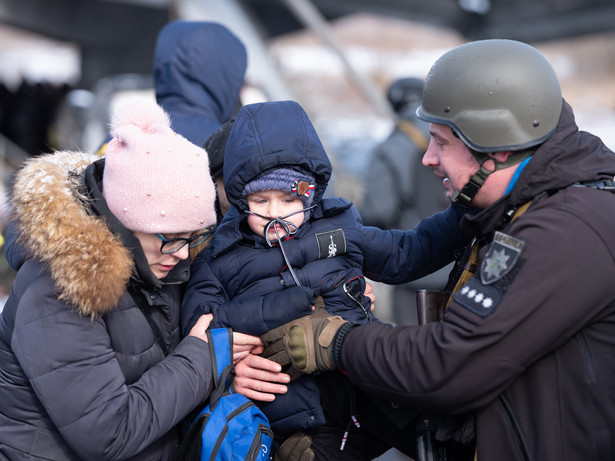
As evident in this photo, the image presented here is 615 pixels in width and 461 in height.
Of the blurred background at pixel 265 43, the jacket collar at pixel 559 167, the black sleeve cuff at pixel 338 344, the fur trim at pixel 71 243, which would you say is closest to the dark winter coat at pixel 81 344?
the fur trim at pixel 71 243

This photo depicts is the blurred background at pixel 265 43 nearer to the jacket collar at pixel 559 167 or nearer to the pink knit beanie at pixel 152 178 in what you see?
the jacket collar at pixel 559 167

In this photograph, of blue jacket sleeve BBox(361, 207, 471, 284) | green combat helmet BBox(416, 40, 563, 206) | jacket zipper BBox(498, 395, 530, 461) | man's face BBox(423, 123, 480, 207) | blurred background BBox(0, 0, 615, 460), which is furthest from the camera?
blurred background BBox(0, 0, 615, 460)

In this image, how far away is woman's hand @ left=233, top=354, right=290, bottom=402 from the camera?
2.38m

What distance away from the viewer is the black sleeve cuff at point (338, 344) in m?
2.21

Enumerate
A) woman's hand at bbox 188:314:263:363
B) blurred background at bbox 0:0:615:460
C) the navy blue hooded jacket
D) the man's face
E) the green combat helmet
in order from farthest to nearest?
blurred background at bbox 0:0:615:460 < the navy blue hooded jacket < woman's hand at bbox 188:314:263:363 < the man's face < the green combat helmet

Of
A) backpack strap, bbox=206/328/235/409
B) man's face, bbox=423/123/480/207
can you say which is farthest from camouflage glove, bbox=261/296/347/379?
man's face, bbox=423/123/480/207

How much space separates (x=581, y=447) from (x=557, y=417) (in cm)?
11

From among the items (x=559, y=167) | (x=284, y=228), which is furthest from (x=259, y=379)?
(x=559, y=167)

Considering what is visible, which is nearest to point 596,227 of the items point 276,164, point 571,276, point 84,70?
point 571,276

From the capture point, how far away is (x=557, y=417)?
1899mm

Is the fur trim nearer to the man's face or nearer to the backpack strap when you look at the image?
the backpack strap

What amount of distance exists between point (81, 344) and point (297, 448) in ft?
3.12

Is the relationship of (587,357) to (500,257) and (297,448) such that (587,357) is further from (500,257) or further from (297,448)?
(297,448)

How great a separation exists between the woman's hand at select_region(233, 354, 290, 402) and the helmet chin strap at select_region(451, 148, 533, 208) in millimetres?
900
